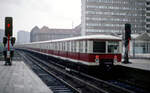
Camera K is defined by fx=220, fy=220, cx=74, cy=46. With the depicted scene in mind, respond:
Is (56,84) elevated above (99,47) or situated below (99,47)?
below

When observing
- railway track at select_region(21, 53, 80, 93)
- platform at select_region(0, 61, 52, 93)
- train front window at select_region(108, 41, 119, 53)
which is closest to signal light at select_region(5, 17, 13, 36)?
railway track at select_region(21, 53, 80, 93)

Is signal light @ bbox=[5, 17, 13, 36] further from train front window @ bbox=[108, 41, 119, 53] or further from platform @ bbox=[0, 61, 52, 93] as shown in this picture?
train front window @ bbox=[108, 41, 119, 53]

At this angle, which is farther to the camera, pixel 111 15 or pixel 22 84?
pixel 111 15

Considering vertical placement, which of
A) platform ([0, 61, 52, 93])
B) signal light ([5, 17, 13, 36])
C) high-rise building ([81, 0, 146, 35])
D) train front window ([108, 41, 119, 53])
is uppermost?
high-rise building ([81, 0, 146, 35])

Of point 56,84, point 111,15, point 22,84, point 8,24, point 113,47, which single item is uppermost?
point 111,15

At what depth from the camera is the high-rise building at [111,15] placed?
101875 millimetres

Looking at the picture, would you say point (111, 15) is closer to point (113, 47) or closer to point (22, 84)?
point (113, 47)

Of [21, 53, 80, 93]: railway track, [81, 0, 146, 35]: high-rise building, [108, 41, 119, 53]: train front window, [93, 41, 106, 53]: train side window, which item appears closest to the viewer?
[21, 53, 80, 93]: railway track

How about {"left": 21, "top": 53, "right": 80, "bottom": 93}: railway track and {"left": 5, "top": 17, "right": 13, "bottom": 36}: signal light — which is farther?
{"left": 5, "top": 17, "right": 13, "bottom": 36}: signal light

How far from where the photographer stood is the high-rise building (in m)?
102

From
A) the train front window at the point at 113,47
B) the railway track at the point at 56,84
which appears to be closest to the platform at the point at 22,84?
the railway track at the point at 56,84

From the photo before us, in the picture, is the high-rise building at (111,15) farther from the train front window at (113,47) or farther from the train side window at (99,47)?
the train side window at (99,47)

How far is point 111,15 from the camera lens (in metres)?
106


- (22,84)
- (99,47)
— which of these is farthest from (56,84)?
(99,47)
